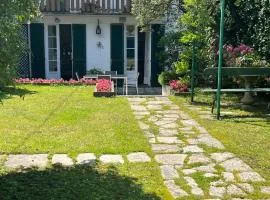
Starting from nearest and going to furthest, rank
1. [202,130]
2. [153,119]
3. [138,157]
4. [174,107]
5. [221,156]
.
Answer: [138,157] < [221,156] < [202,130] < [153,119] < [174,107]

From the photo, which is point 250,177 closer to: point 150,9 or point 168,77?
point 168,77

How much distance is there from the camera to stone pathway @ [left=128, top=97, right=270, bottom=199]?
5.42 metres

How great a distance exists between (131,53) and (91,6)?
263 centimetres

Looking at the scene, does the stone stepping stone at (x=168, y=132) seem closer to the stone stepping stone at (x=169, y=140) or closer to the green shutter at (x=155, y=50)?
the stone stepping stone at (x=169, y=140)

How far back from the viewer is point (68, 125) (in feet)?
29.4

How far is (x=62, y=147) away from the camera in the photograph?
720cm

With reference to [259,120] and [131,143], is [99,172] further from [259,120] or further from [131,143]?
[259,120]

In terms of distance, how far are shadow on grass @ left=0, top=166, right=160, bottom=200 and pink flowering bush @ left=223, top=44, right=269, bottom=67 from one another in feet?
21.5

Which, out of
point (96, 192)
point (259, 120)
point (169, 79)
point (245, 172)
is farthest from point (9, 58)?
point (169, 79)

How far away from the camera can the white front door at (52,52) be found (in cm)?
1888

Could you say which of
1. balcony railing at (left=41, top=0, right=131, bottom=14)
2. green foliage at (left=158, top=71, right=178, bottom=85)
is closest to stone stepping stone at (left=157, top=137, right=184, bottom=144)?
green foliage at (left=158, top=71, right=178, bottom=85)

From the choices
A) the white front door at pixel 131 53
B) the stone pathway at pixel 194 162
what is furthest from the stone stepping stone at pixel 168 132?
the white front door at pixel 131 53

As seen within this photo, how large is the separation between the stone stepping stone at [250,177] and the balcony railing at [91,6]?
1329 cm

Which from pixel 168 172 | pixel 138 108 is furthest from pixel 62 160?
pixel 138 108
